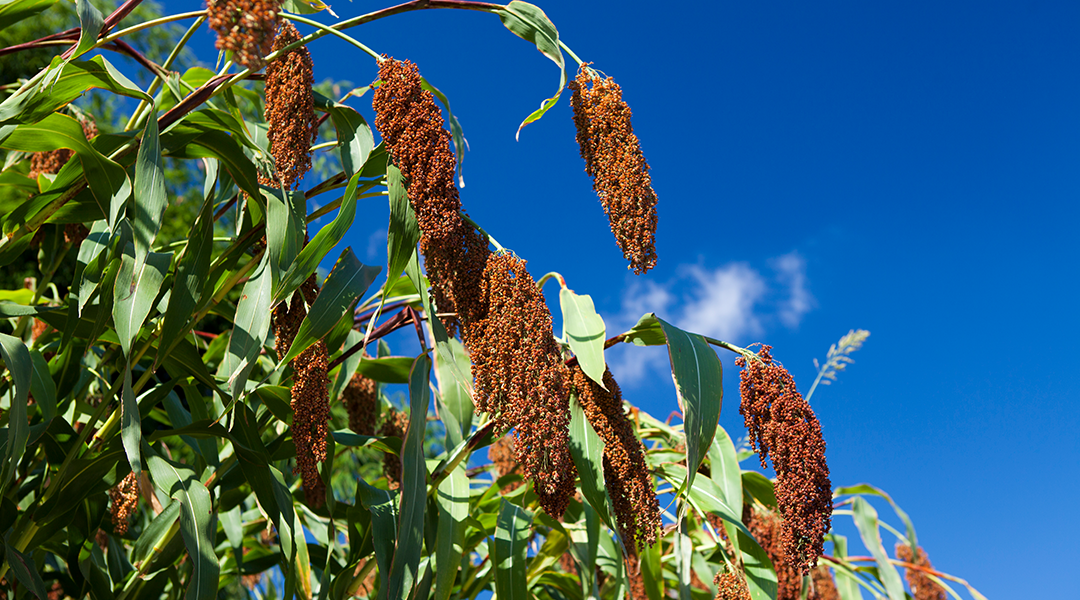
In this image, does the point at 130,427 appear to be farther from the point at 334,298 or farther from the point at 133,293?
the point at 334,298

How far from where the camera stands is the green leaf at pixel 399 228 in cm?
120

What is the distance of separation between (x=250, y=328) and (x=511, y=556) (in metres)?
0.74

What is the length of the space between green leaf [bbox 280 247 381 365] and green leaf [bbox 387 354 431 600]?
159 millimetres

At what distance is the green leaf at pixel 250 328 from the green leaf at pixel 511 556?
675 millimetres

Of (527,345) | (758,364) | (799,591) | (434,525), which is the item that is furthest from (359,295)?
(799,591)

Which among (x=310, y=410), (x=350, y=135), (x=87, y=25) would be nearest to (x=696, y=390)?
(x=310, y=410)

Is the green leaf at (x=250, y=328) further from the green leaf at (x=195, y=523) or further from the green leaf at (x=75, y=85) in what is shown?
the green leaf at (x=75, y=85)

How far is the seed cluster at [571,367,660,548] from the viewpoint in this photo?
1.16 m

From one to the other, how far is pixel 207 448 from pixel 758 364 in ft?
3.64

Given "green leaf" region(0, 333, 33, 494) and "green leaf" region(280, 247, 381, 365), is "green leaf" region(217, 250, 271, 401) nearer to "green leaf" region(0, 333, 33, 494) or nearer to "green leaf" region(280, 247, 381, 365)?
"green leaf" region(280, 247, 381, 365)

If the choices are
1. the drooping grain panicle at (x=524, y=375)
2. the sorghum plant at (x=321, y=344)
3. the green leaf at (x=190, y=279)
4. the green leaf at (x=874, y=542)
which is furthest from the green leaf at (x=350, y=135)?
the green leaf at (x=874, y=542)

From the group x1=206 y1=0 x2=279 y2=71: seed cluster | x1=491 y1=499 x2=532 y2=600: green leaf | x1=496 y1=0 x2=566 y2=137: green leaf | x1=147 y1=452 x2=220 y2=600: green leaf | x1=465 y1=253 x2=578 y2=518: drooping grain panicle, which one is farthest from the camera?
x1=491 y1=499 x2=532 y2=600: green leaf

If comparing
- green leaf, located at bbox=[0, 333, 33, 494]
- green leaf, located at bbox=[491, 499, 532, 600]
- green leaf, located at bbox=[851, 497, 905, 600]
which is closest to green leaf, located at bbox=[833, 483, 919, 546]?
green leaf, located at bbox=[851, 497, 905, 600]

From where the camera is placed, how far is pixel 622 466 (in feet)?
3.93
